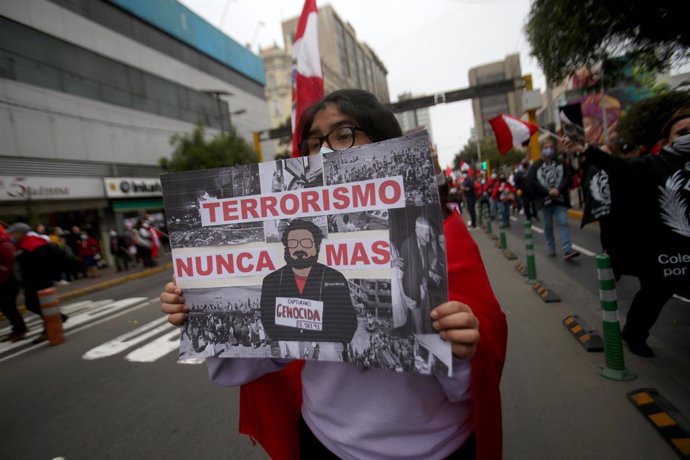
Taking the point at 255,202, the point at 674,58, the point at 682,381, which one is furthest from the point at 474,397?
the point at 674,58

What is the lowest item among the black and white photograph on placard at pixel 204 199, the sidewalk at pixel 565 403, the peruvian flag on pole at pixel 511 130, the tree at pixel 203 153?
the sidewalk at pixel 565 403

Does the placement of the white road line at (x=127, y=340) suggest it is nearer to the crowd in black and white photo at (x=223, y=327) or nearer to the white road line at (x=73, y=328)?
the white road line at (x=73, y=328)

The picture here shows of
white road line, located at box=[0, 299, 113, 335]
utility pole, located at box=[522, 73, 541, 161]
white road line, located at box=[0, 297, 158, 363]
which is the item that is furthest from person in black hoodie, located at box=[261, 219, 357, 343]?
utility pole, located at box=[522, 73, 541, 161]

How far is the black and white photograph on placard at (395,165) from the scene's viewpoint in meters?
0.91

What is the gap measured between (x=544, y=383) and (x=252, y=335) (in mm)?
2825

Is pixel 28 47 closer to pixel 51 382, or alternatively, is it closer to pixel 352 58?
pixel 51 382

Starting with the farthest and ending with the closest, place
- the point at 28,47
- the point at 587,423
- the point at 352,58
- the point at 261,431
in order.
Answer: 1. the point at 352,58
2. the point at 28,47
3. the point at 587,423
4. the point at 261,431

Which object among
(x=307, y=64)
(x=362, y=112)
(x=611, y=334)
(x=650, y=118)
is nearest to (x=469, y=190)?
(x=650, y=118)

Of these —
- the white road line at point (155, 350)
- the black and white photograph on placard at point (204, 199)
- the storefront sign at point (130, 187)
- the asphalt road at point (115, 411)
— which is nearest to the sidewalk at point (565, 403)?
the asphalt road at point (115, 411)

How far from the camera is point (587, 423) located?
8.23 feet

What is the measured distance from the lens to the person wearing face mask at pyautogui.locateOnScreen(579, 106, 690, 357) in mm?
2834

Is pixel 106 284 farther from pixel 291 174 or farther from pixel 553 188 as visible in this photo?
pixel 291 174

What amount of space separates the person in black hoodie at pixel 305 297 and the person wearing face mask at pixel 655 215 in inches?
116

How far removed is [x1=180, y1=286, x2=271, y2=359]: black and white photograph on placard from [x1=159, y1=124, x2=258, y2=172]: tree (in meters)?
17.6
